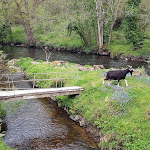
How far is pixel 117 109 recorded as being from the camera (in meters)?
14.2

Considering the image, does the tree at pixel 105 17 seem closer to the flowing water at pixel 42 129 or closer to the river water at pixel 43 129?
the river water at pixel 43 129

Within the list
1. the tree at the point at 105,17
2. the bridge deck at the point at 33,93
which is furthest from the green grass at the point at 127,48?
the bridge deck at the point at 33,93

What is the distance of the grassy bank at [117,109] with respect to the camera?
12.1 meters

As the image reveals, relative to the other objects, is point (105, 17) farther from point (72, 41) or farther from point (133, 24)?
point (72, 41)

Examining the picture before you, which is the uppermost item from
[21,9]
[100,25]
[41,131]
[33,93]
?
[21,9]

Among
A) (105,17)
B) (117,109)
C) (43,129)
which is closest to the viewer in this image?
(117,109)

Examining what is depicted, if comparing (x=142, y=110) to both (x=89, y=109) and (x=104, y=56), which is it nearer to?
(x=89, y=109)

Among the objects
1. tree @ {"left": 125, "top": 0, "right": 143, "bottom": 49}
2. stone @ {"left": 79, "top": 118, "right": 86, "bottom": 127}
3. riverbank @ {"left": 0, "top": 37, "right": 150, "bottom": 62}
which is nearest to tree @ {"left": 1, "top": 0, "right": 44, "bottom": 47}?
riverbank @ {"left": 0, "top": 37, "right": 150, "bottom": 62}

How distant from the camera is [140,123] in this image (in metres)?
12.7

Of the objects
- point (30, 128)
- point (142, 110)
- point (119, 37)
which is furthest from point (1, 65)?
point (119, 37)

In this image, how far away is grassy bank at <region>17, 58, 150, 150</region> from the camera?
476 inches

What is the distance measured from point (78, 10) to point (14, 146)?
33389mm

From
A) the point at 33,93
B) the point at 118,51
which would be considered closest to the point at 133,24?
the point at 118,51

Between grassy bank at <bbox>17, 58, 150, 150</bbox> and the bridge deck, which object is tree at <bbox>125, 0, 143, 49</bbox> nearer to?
grassy bank at <bbox>17, 58, 150, 150</bbox>
